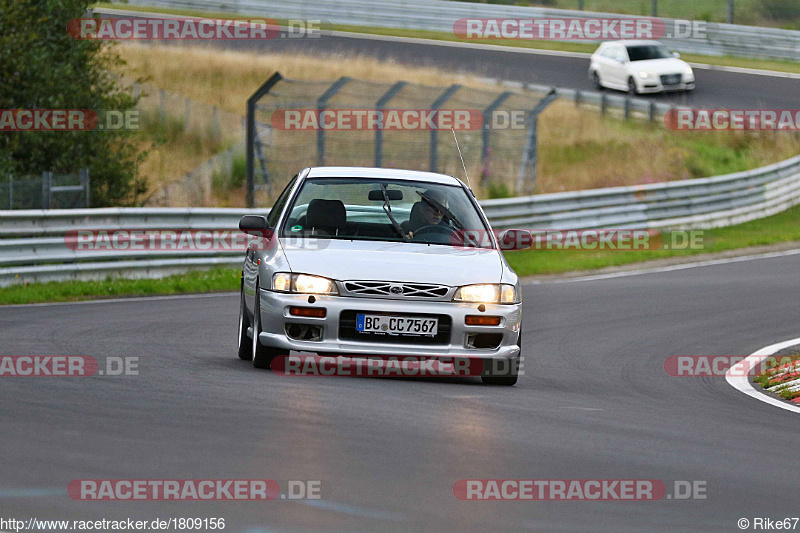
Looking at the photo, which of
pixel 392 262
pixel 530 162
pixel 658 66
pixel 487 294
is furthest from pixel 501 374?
pixel 658 66

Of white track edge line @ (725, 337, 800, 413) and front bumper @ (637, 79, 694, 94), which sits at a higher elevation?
front bumper @ (637, 79, 694, 94)

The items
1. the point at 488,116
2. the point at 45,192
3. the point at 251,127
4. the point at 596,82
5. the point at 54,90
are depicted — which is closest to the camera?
the point at 45,192

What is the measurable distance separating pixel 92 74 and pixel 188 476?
16.7m

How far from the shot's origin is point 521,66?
129 feet

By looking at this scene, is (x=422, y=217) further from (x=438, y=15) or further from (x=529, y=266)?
(x=438, y=15)

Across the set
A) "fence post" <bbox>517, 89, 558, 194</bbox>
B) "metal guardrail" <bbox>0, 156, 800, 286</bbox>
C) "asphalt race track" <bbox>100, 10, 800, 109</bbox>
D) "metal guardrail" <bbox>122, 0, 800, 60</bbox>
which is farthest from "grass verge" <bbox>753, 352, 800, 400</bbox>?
"metal guardrail" <bbox>122, 0, 800, 60</bbox>

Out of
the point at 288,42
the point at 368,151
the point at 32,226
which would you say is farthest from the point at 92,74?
the point at 288,42

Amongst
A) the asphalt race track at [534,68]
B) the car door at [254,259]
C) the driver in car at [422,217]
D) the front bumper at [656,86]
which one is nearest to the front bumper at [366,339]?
the car door at [254,259]

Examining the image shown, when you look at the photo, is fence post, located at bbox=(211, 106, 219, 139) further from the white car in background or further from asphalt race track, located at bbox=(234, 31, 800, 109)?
the white car in background

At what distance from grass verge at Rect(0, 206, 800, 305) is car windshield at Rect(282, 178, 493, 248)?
6237mm

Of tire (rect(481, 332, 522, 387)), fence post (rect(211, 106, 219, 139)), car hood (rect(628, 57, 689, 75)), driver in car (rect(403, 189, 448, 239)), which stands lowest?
tire (rect(481, 332, 522, 387))

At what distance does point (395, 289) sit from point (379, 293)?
11cm

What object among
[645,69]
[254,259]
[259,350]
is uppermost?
[645,69]

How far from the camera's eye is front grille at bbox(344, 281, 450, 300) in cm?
894
